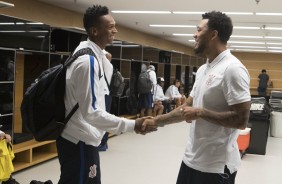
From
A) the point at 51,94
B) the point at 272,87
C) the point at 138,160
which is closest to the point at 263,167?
the point at 138,160

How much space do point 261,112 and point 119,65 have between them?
3557 mm

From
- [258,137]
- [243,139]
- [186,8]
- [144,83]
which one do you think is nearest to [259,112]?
[258,137]

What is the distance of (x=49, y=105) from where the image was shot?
1993 millimetres

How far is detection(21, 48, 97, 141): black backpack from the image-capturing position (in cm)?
199

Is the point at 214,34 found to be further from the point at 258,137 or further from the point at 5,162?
the point at 258,137

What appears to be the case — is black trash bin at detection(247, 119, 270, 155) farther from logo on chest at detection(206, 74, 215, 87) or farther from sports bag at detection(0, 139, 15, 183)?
logo on chest at detection(206, 74, 215, 87)

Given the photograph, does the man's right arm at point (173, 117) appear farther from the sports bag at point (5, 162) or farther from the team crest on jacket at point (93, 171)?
the sports bag at point (5, 162)

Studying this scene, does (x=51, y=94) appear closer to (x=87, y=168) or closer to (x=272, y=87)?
(x=87, y=168)

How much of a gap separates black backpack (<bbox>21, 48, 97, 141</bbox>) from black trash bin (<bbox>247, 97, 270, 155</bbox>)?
17.3ft

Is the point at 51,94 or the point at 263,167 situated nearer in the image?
the point at 51,94

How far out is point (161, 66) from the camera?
12469 millimetres

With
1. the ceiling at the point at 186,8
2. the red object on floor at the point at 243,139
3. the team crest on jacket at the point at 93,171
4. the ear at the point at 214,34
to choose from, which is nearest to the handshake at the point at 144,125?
the team crest on jacket at the point at 93,171

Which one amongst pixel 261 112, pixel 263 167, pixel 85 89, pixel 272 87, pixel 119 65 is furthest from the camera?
pixel 272 87

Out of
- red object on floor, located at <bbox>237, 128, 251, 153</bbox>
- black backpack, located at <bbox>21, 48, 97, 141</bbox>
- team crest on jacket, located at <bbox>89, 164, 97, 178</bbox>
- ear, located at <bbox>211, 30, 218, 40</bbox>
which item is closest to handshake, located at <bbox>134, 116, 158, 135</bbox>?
team crest on jacket, located at <bbox>89, 164, 97, 178</bbox>
